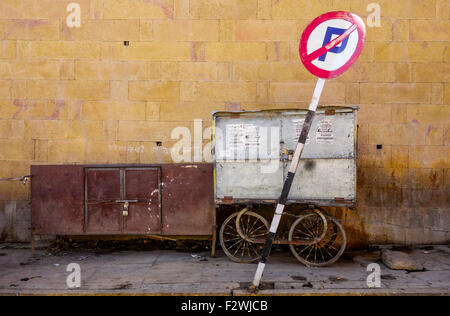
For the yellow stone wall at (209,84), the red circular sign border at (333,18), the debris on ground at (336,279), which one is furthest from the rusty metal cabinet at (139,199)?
the red circular sign border at (333,18)

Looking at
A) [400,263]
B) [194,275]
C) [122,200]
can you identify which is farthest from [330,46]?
[122,200]

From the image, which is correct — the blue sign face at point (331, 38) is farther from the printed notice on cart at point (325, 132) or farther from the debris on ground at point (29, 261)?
the debris on ground at point (29, 261)

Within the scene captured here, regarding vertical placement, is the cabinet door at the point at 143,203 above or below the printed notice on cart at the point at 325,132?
below

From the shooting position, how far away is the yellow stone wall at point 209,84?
6.40 meters

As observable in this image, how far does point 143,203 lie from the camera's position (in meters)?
5.61

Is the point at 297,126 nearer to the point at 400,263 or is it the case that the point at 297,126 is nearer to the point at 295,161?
the point at 295,161

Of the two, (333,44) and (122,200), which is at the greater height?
(333,44)

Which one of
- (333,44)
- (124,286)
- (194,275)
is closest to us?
(333,44)

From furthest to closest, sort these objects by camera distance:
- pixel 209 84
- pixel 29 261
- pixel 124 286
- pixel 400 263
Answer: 1. pixel 209 84
2. pixel 29 261
3. pixel 400 263
4. pixel 124 286

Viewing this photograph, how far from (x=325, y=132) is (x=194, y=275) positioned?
300cm
